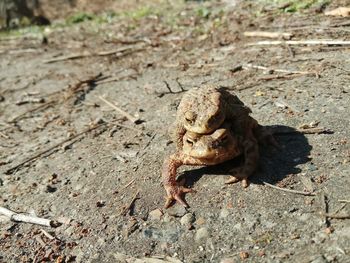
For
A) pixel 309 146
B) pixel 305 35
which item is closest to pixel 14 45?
pixel 305 35

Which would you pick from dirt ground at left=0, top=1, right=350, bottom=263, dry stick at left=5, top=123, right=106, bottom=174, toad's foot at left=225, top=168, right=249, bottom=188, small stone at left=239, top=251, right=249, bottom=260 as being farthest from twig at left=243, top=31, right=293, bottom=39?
small stone at left=239, top=251, right=249, bottom=260

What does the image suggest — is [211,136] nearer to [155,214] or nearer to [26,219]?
[155,214]

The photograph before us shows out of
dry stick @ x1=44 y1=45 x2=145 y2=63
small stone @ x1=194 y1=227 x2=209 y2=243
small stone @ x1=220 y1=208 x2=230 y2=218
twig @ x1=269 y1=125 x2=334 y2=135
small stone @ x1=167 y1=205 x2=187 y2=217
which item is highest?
twig @ x1=269 y1=125 x2=334 y2=135

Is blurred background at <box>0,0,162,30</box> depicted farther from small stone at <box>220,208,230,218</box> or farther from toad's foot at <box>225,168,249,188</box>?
small stone at <box>220,208,230,218</box>

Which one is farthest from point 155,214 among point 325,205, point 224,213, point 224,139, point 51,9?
point 51,9

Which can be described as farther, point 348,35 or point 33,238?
point 348,35

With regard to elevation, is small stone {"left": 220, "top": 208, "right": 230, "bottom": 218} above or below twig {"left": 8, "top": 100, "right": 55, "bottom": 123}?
above

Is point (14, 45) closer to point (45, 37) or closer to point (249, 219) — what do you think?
point (45, 37)
